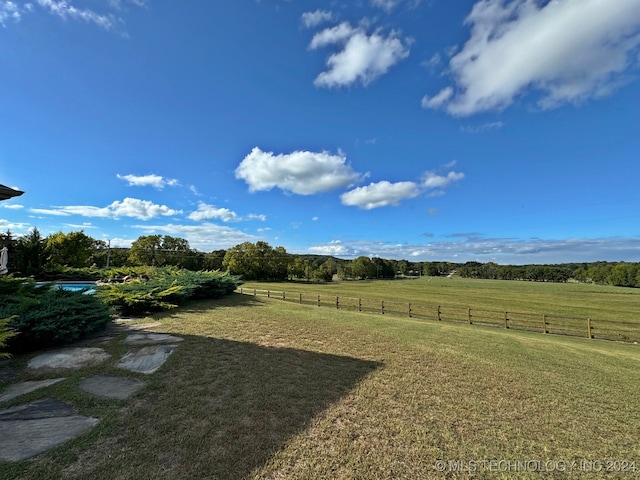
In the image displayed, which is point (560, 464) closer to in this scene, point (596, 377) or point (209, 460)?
point (209, 460)

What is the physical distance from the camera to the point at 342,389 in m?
4.11

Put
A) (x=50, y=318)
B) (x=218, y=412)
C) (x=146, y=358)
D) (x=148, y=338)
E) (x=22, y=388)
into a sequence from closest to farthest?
1. (x=218, y=412)
2. (x=22, y=388)
3. (x=146, y=358)
4. (x=50, y=318)
5. (x=148, y=338)

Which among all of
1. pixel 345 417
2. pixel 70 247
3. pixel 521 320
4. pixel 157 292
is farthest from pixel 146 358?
pixel 70 247

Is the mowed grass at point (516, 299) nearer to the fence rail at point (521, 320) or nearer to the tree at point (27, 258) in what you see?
the fence rail at point (521, 320)

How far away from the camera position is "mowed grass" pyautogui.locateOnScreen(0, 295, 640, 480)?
2436 millimetres

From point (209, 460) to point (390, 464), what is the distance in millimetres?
1600

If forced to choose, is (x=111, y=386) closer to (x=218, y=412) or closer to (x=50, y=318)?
(x=218, y=412)

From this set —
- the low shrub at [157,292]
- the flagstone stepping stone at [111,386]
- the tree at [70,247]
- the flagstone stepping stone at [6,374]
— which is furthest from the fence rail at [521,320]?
the tree at [70,247]

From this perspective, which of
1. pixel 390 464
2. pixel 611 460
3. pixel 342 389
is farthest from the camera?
pixel 342 389

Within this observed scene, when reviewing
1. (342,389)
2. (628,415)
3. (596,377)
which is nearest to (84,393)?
(342,389)

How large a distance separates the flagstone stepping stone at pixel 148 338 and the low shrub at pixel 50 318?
750mm

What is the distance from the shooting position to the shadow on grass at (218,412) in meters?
2.35

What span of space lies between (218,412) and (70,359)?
311 centimetres

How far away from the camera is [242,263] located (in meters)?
62.5
